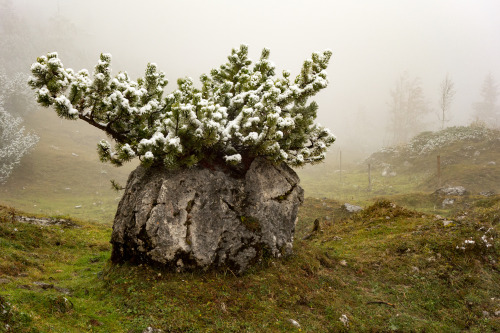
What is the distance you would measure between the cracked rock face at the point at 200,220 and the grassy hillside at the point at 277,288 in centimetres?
45

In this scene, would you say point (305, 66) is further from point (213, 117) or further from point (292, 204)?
point (292, 204)

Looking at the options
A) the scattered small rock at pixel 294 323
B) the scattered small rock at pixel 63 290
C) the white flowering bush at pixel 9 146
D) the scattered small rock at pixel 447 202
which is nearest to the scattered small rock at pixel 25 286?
the scattered small rock at pixel 63 290

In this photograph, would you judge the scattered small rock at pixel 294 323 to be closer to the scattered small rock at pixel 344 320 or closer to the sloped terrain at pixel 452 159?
the scattered small rock at pixel 344 320

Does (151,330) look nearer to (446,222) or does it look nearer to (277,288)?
(277,288)

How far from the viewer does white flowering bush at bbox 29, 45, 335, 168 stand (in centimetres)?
755

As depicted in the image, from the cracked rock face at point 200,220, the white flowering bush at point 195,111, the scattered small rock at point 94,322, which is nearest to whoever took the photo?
the scattered small rock at point 94,322

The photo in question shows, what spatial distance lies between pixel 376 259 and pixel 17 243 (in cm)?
1308

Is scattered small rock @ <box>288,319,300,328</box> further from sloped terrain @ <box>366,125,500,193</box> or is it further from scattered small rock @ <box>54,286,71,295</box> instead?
sloped terrain @ <box>366,125,500,193</box>

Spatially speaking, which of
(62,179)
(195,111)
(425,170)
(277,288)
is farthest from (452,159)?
(62,179)

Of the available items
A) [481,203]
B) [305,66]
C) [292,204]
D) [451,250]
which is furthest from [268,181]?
[481,203]

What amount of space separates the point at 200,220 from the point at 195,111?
121 inches

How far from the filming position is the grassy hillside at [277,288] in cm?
619

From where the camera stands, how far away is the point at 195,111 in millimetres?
7867

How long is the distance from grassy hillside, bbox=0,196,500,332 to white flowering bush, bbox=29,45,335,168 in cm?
338
